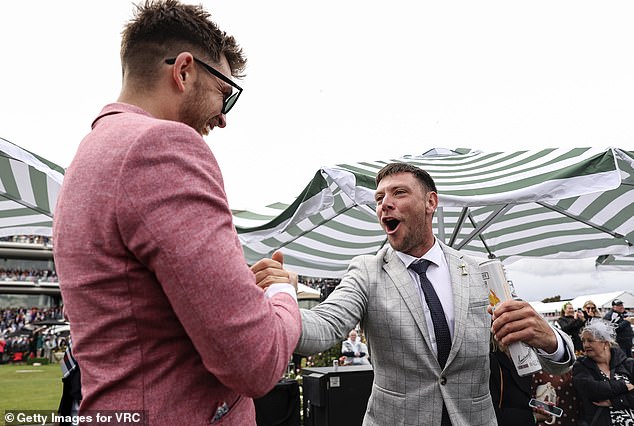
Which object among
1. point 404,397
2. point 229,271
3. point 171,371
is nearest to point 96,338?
point 171,371

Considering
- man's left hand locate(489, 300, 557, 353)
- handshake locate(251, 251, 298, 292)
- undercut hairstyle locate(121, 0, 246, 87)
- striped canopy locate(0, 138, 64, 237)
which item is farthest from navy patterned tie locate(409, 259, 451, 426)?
striped canopy locate(0, 138, 64, 237)

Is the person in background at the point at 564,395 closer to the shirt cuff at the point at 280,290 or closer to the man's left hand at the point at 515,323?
the man's left hand at the point at 515,323

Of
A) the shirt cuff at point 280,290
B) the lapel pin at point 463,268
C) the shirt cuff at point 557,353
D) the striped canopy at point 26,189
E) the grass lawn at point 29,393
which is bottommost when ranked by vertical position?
the grass lawn at point 29,393

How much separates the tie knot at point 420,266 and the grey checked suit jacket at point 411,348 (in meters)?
0.10

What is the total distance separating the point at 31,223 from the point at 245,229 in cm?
314

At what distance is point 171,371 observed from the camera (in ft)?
2.91

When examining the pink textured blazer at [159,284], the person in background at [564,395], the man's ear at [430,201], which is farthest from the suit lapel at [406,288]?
the person in background at [564,395]

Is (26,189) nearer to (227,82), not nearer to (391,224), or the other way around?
(391,224)

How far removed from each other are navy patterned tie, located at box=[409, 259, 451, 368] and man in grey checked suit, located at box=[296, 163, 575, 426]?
0.02 metres

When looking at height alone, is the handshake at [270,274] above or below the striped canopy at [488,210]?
below

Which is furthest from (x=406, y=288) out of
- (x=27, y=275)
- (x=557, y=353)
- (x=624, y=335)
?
(x=27, y=275)

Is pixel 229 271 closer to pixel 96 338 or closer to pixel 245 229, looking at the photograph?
pixel 96 338

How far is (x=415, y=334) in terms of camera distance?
80.8 inches

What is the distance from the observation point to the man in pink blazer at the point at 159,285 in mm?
812
